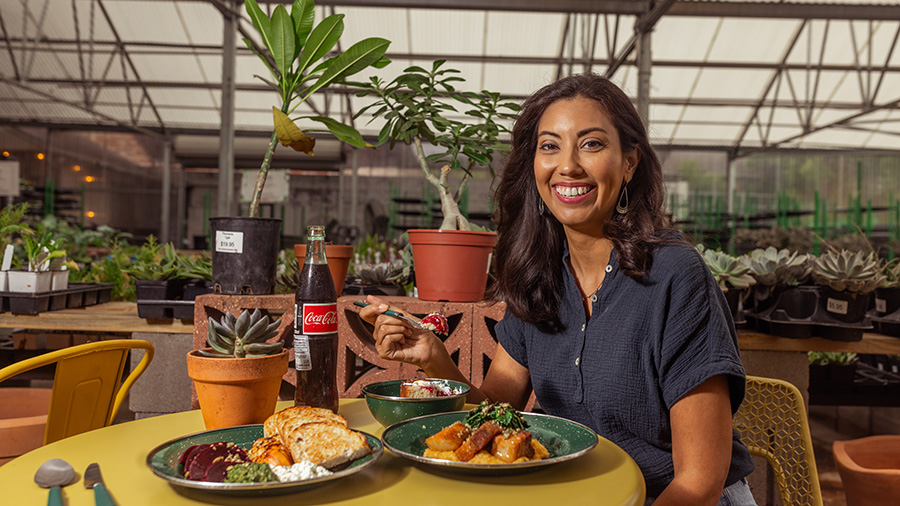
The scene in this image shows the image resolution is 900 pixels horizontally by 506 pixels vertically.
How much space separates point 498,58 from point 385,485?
1068cm

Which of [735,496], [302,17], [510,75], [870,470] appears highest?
[510,75]

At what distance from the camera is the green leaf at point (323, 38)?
200 centimetres

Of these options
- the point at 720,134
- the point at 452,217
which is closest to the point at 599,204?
the point at 452,217

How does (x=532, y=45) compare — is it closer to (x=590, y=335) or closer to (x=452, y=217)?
(x=452, y=217)

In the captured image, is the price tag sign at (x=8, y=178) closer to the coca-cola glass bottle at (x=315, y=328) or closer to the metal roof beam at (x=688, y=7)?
the metal roof beam at (x=688, y=7)

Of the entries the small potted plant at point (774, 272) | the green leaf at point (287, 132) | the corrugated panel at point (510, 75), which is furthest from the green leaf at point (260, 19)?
the corrugated panel at point (510, 75)

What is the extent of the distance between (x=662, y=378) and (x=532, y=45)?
10.3 m

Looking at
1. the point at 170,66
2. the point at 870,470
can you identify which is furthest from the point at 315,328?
the point at 170,66

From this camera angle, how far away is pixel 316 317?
1.09 m

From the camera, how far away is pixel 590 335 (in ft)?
4.25

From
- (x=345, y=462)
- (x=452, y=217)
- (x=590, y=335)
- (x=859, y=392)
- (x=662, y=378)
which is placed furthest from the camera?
(x=859, y=392)

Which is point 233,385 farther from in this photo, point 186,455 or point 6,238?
point 6,238

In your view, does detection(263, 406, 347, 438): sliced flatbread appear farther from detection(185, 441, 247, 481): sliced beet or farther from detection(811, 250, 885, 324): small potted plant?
detection(811, 250, 885, 324): small potted plant

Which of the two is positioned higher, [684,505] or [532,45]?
[532,45]
